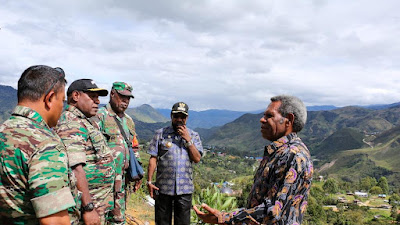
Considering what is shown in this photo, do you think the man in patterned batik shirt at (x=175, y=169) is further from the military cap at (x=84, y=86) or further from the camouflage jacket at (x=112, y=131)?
the military cap at (x=84, y=86)

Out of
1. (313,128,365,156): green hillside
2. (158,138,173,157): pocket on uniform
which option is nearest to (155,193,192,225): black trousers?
(158,138,173,157): pocket on uniform

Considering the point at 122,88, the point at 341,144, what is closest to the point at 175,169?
the point at 122,88

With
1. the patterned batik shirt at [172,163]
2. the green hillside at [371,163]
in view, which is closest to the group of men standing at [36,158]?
the patterned batik shirt at [172,163]

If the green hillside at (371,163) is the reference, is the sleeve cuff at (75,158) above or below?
above

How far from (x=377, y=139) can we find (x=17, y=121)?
206 m

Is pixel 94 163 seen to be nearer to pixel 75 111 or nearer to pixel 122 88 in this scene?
pixel 75 111

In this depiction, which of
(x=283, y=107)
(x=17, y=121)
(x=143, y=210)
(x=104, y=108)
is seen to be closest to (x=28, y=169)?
(x=17, y=121)

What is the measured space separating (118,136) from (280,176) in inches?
97.5

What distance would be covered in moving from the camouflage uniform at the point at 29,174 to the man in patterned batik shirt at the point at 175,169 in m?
2.80

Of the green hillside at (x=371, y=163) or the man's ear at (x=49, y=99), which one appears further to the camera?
the green hillside at (x=371, y=163)

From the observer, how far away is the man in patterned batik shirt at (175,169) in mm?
4383

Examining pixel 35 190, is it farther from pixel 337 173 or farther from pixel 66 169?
pixel 337 173

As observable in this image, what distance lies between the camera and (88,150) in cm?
303

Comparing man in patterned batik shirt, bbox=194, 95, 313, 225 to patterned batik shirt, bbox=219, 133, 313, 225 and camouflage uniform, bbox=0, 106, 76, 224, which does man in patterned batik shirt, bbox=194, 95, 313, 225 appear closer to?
patterned batik shirt, bbox=219, 133, 313, 225
